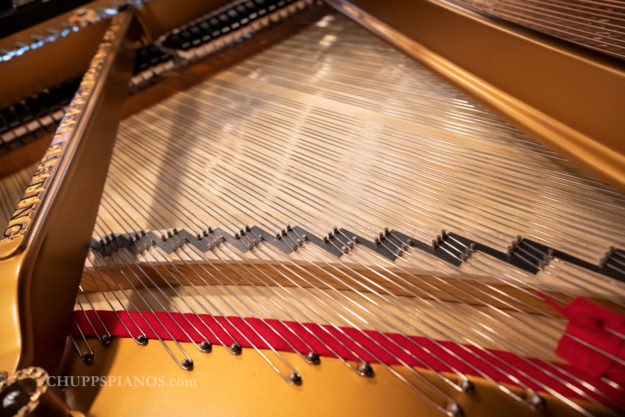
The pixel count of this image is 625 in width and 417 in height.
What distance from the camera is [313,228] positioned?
157 centimetres

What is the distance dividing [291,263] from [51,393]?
74 cm

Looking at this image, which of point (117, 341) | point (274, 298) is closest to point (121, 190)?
point (117, 341)

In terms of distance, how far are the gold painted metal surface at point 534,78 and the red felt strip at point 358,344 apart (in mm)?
578

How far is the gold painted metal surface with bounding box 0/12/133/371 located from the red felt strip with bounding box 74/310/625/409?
169 millimetres

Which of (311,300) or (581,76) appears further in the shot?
(311,300)

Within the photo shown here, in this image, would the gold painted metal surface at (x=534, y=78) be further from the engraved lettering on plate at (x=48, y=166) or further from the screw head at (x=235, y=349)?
the engraved lettering on plate at (x=48, y=166)

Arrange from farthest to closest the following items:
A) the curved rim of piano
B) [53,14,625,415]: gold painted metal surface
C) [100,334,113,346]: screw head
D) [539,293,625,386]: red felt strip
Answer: [100,334,113,346]: screw head → [53,14,625,415]: gold painted metal surface → the curved rim of piano → [539,293,625,386]: red felt strip

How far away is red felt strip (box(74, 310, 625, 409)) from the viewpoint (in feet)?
3.19

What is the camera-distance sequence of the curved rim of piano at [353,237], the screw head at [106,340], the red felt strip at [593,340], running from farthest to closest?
the screw head at [106,340]
the curved rim of piano at [353,237]
the red felt strip at [593,340]

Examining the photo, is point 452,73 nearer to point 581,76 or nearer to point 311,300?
point 581,76

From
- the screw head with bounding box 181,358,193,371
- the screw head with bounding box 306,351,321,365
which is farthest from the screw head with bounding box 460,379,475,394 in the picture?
the screw head with bounding box 181,358,193,371

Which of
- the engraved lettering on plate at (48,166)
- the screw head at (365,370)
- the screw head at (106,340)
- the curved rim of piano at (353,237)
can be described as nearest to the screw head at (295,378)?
the curved rim of piano at (353,237)

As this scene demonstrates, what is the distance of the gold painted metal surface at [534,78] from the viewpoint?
1.22 metres

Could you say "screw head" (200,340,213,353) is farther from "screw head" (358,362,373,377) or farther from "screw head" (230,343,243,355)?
"screw head" (358,362,373,377)
